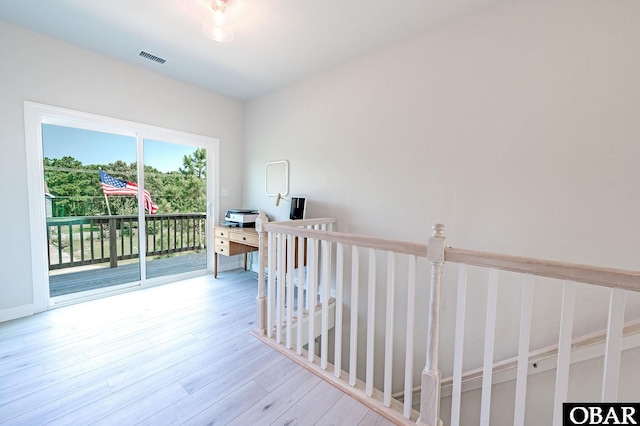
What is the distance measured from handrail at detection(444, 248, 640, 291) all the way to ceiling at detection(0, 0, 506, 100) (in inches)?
71.3

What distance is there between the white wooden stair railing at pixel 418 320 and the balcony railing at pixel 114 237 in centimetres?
208

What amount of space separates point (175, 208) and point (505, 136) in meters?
3.62

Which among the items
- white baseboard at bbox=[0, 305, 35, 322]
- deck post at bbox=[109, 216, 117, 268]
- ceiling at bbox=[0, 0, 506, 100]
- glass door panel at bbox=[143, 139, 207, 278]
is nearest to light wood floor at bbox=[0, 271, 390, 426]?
white baseboard at bbox=[0, 305, 35, 322]

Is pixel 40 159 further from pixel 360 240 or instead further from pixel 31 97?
pixel 360 240

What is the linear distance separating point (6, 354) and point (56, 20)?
2.52 metres

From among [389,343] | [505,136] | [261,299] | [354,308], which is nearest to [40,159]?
[261,299]

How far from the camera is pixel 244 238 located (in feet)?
9.66

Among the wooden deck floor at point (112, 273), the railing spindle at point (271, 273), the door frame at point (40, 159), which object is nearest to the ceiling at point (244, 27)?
the door frame at point (40, 159)

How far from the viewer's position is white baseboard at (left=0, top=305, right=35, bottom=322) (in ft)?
7.02

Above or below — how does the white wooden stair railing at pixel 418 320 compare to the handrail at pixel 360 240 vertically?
below

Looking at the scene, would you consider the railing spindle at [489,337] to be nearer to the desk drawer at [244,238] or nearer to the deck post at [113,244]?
the desk drawer at [244,238]

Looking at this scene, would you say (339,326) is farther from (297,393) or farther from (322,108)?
(322,108)

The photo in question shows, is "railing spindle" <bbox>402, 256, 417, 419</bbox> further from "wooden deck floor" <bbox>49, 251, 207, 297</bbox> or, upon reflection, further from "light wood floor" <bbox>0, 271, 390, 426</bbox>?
"wooden deck floor" <bbox>49, 251, 207, 297</bbox>

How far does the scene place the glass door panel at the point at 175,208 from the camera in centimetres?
308
